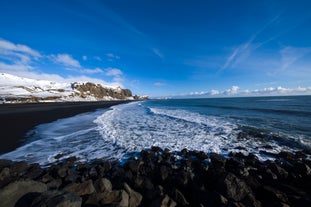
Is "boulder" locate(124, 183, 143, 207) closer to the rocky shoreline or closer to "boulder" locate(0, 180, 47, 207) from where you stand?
the rocky shoreline

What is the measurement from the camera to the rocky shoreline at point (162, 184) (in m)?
4.25

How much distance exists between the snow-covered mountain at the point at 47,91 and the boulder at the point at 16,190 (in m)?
82.0

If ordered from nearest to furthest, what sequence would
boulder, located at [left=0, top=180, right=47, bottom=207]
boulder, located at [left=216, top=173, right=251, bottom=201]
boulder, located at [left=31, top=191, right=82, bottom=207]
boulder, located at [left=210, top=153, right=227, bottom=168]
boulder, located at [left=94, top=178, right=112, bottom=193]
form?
boulder, located at [left=31, top=191, right=82, bottom=207], boulder, located at [left=0, top=180, right=47, bottom=207], boulder, located at [left=216, top=173, right=251, bottom=201], boulder, located at [left=94, top=178, right=112, bottom=193], boulder, located at [left=210, top=153, right=227, bottom=168]

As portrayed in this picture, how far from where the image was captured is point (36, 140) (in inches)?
476

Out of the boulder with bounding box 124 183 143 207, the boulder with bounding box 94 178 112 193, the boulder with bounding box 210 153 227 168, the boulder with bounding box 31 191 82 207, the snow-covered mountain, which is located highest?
the snow-covered mountain

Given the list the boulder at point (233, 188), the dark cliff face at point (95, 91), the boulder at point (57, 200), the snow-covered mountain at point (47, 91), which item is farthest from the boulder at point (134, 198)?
the dark cliff face at point (95, 91)

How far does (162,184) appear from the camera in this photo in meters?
5.78

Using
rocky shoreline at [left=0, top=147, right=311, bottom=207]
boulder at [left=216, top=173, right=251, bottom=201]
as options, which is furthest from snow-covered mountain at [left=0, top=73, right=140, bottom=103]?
boulder at [left=216, top=173, right=251, bottom=201]

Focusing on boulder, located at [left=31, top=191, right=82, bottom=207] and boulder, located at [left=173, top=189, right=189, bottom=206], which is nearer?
boulder, located at [left=31, top=191, right=82, bottom=207]

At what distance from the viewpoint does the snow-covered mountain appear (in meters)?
76.1

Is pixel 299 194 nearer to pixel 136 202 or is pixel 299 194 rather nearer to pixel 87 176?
pixel 136 202

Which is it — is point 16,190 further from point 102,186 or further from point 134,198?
point 134,198

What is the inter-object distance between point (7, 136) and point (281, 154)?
792 inches

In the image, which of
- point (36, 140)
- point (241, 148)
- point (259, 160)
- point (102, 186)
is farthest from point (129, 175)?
point (36, 140)
